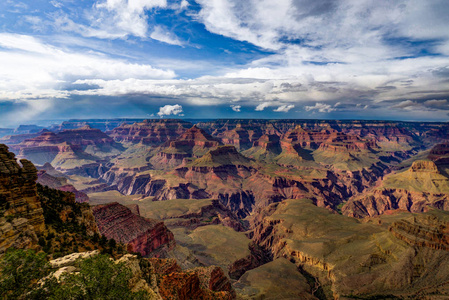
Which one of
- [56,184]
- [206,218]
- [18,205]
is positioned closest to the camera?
[18,205]

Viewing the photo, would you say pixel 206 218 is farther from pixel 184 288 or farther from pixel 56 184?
pixel 56 184

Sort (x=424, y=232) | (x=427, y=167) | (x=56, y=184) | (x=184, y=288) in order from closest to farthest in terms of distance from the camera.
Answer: (x=184, y=288), (x=424, y=232), (x=56, y=184), (x=427, y=167)

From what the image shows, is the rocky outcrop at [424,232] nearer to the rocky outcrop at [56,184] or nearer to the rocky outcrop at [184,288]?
the rocky outcrop at [184,288]

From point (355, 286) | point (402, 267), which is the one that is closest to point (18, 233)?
point (355, 286)

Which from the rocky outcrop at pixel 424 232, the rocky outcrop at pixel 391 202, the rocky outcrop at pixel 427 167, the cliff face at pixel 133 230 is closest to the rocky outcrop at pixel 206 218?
the cliff face at pixel 133 230

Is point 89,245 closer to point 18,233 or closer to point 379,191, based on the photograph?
point 18,233

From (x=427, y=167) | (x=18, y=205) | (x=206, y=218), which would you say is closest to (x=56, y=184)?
(x=206, y=218)
